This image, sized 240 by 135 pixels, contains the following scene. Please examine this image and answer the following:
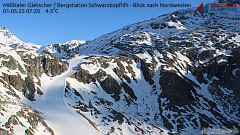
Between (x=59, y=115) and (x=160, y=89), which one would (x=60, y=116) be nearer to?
(x=59, y=115)

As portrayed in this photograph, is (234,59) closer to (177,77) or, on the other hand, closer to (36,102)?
(177,77)

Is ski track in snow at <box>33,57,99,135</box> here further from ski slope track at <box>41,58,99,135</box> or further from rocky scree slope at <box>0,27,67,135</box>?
rocky scree slope at <box>0,27,67,135</box>

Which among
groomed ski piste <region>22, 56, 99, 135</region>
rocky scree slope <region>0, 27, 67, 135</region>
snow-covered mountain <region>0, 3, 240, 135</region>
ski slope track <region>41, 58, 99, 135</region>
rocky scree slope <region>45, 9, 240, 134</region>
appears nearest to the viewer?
rocky scree slope <region>0, 27, 67, 135</region>

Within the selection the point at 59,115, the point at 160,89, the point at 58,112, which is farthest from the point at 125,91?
the point at 59,115

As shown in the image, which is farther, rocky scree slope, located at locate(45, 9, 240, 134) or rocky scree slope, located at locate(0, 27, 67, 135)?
rocky scree slope, located at locate(45, 9, 240, 134)

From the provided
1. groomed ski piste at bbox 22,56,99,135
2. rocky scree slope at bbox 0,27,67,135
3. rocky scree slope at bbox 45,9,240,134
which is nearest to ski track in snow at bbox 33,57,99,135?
groomed ski piste at bbox 22,56,99,135

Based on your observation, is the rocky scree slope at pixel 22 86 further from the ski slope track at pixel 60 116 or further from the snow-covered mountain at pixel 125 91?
the ski slope track at pixel 60 116

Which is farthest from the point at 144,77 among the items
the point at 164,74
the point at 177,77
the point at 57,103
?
the point at 57,103

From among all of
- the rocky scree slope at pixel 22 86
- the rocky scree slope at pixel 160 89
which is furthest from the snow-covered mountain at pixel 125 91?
the rocky scree slope at pixel 22 86
